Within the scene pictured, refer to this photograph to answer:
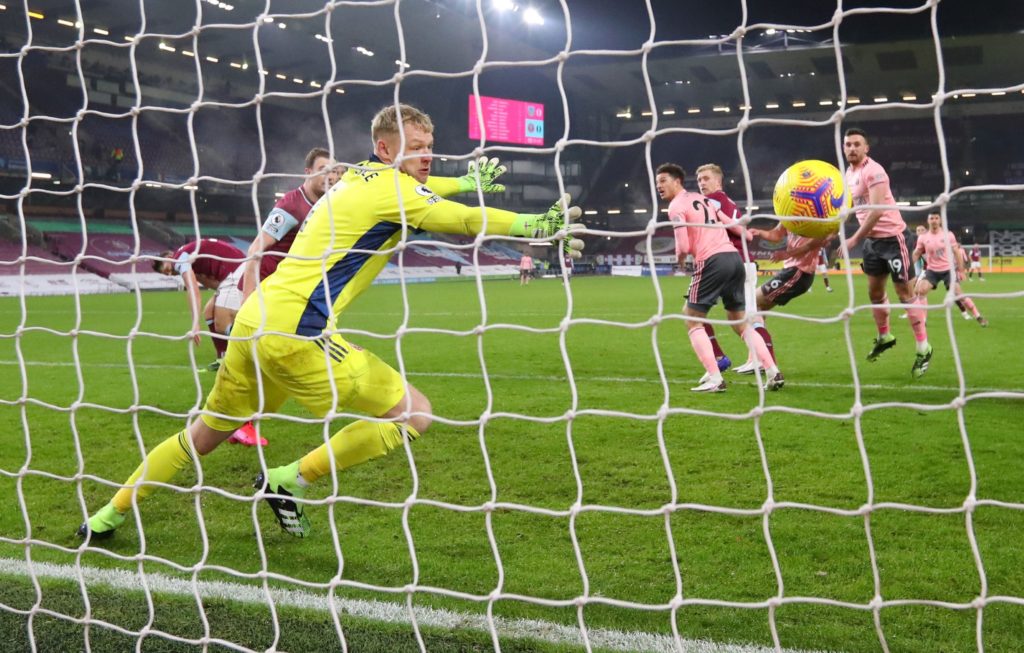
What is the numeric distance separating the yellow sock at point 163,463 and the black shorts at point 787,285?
5.44 metres

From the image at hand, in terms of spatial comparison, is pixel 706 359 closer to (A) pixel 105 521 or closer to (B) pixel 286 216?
(B) pixel 286 216

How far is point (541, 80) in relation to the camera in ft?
157

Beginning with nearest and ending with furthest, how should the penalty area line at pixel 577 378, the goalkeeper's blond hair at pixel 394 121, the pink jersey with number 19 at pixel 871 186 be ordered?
the goalkeeper's blond hair at pixel 394 121, the pink jersey with number 19 at pixel 871 186, the penalty area line at pixel 577 378

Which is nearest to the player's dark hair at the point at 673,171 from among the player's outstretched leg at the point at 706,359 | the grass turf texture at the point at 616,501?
the player's outstretched leg at the point at 706,359

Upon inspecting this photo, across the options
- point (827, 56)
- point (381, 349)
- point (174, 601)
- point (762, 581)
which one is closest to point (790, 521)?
point (762, 581)

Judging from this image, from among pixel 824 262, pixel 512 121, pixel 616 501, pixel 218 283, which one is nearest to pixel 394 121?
pixel 616 501

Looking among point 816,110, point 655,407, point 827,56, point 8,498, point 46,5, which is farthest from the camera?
point 816,110

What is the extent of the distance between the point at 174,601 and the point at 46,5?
33762 millimetres

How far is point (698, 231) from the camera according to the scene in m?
7.23

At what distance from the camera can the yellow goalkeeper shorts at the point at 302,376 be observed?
3.30 m

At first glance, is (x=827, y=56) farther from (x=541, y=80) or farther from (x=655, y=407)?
(x=655, y=407)

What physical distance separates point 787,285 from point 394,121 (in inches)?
Result: 205

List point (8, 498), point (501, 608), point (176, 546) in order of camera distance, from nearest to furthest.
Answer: point (501, 608) < point (176, 546) < point (8, 498)

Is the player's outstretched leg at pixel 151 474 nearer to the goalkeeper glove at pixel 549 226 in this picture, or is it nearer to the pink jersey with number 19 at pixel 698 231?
the goalkeeper glove at pixel 549 226
